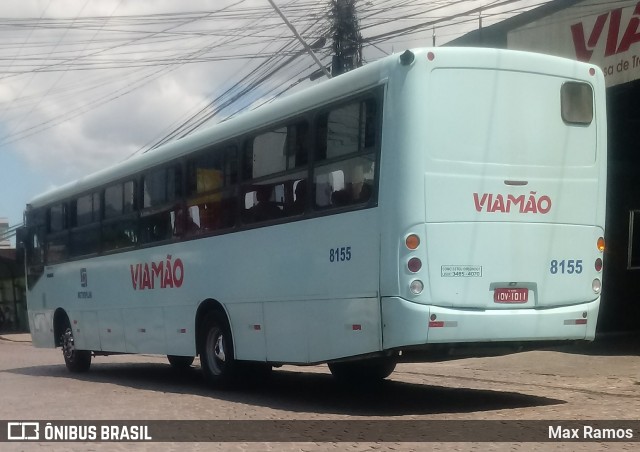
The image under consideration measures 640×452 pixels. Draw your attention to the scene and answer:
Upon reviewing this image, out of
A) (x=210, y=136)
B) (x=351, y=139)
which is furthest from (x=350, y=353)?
(x=210, y=136)

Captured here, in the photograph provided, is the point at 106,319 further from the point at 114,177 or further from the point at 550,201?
the point at 550,201

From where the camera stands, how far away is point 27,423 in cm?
1034

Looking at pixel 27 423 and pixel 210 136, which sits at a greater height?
pixel 210 136

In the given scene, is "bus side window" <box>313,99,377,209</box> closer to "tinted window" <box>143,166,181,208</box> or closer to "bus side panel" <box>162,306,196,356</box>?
"bus side panel" <box>162,306,196,356</box>

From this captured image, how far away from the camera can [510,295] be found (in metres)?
9.72

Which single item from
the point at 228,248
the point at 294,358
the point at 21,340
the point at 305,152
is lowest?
the point at 21,340

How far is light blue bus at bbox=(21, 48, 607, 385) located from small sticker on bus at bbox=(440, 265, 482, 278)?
14 mm

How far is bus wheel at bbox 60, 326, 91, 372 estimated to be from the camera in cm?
1800

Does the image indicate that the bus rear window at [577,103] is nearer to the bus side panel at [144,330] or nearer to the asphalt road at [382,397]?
the asphalt road at [382,397]

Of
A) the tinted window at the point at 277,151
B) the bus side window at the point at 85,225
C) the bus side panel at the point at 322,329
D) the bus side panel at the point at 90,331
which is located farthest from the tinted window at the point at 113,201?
the bus side panel at the point at 322,329

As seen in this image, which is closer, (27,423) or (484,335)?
(484,335)

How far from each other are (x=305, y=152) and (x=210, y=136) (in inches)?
102

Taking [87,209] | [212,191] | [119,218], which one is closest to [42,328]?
[87,209]

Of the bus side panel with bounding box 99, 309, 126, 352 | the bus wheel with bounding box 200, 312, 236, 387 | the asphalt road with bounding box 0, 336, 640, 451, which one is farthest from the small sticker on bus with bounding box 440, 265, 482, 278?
the bus side panel with bounding box 99, 309, 126, 352
